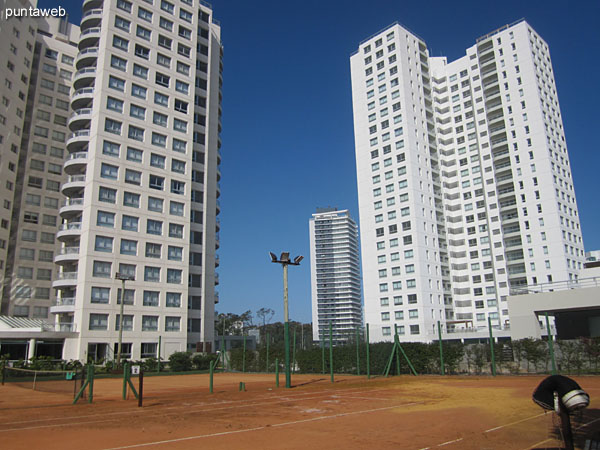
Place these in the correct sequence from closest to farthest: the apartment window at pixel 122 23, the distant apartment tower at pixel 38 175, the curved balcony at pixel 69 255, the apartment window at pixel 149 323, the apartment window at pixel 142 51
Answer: the curved balcony at pixel 69 255
the apartment window at pixel 149 323
the apartment window at pixel 122 23
the apartment window at pixel 142 51
the distant apartment tower at pixel 38 175

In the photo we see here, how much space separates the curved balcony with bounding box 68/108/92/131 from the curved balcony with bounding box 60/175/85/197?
7.18 meters

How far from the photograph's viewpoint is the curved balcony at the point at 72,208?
180ft

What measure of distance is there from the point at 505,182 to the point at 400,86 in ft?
83.0

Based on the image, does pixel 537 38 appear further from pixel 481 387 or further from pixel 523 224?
pixel 481 387

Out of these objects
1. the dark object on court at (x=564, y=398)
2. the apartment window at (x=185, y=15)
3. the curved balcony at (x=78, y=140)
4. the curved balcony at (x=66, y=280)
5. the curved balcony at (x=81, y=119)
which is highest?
the apartment window at (x=185, y=15)

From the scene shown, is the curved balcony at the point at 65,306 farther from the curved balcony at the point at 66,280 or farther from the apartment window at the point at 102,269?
the apartment window at the point at 102,269

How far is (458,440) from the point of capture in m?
9.03

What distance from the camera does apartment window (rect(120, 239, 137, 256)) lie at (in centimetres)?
5519

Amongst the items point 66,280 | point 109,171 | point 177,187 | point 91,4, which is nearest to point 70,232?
point 66,280

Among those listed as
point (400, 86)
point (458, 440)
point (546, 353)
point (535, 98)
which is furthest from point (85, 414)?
point (535, 98)

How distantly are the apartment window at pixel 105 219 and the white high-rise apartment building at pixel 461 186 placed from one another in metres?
43.2

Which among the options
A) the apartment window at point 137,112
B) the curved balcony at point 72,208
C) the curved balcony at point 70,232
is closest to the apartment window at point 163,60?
the apartment window at point 137,112

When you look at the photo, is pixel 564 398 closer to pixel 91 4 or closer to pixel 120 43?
pixel 120 43

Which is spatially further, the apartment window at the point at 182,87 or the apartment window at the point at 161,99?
the apartment window at the point at 182,87
